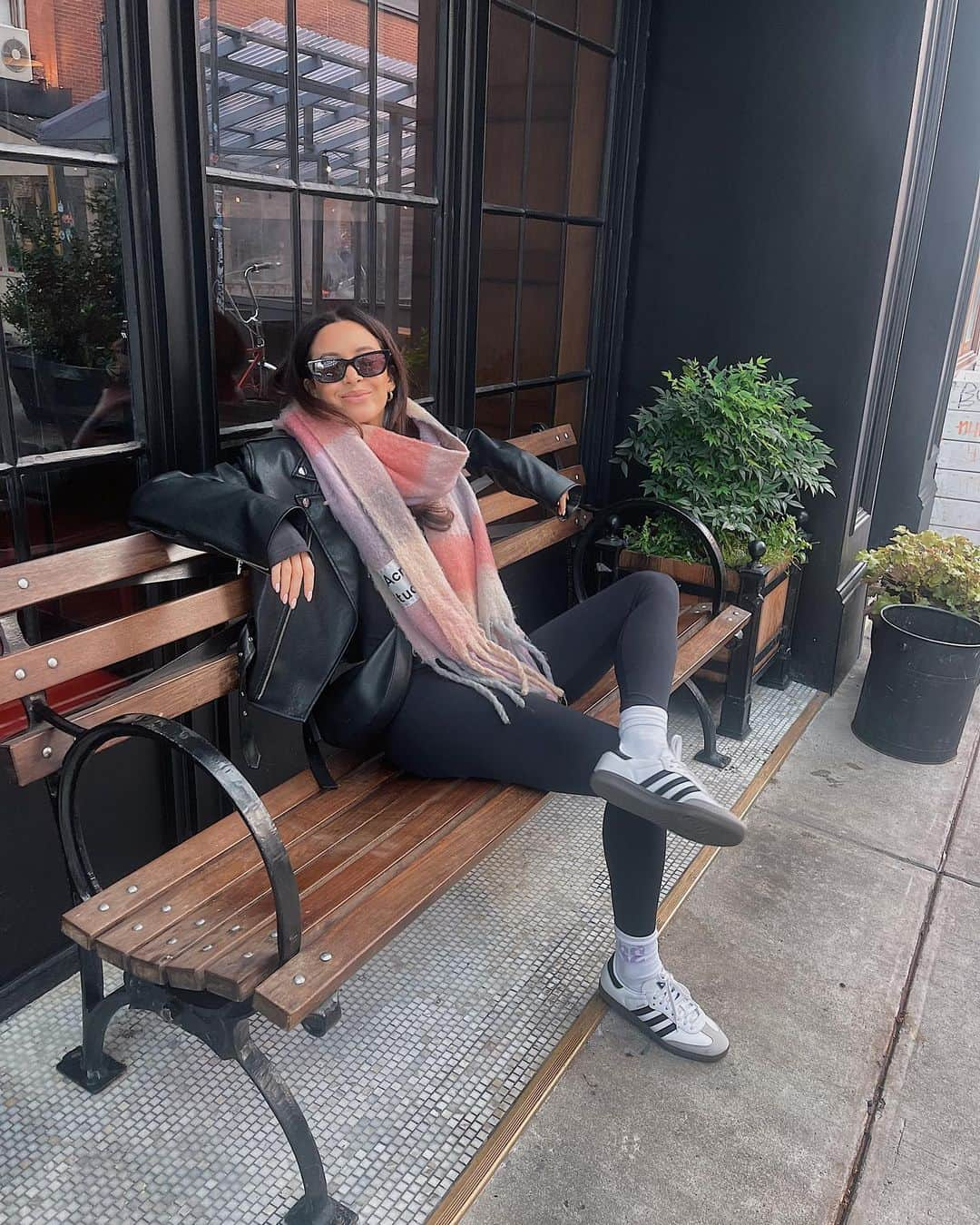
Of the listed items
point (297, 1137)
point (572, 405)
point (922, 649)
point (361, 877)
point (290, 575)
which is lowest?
point (297, 1137)

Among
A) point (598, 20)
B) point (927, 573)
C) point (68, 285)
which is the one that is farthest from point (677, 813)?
point (598, 20)

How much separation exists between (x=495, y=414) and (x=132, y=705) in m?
1.95

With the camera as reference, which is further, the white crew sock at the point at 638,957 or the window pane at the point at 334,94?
the window pane at the point at 334,94

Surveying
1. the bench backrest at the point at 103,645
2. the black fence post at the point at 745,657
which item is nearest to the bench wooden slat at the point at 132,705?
the bench backrest at the point at 103,645

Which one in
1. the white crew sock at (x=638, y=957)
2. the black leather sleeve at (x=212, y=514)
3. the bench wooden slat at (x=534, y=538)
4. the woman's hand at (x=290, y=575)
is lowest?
the white crew sock at (x=638, y=957)

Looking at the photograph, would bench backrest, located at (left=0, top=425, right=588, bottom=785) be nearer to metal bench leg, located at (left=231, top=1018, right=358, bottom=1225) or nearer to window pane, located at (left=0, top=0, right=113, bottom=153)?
metal bench leg, located at (left=231, top=1018, right=358, bottom=1225)

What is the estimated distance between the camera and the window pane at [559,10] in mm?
3236

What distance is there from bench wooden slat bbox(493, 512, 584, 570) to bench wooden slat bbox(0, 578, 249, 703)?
889 millimetres

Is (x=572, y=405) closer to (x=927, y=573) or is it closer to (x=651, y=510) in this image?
(x=651, y=510)

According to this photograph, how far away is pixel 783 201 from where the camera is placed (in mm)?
3783

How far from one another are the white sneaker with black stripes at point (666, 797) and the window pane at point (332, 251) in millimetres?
1531

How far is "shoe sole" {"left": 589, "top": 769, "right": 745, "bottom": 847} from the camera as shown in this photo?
1.87 metres

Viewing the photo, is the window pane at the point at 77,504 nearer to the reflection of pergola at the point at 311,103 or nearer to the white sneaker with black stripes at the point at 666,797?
the reflection of pergola at the point at 311,103

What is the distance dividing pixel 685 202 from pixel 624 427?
926mm
